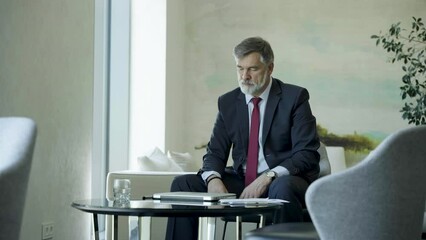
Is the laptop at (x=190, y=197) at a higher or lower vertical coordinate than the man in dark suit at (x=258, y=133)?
lower

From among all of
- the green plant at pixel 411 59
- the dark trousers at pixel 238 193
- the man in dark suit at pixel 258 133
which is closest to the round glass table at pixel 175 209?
the dark trousers at pixel 238 193

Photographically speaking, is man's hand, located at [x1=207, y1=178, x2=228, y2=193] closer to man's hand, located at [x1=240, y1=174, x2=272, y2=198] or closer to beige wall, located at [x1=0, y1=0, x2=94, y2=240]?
man's hand, located at [x1=240, y1=174, x2=272, y2=198]

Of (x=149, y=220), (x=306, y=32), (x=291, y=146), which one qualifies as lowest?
(x=149, y=220)

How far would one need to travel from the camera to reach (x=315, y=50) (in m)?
7.55

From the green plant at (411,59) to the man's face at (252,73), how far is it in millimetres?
3504

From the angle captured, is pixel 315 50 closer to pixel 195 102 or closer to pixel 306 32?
pixel 306 32

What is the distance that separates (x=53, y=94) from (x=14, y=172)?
2.55 meters

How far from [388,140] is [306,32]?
19.0 ft

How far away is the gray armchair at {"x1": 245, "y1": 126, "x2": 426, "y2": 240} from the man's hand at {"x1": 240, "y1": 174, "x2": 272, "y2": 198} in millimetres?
1292

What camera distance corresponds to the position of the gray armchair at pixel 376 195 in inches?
74.0

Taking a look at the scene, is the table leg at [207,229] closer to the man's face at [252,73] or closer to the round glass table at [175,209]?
the round glass table at [175,209]

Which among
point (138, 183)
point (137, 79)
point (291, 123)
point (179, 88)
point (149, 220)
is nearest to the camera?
point (149, 220)

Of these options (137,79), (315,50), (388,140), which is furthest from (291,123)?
(315,50)

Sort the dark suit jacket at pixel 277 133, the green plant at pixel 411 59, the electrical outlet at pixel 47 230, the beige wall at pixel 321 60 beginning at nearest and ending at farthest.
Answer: the dark suit jacket at pixel 277 133, the electrical outlet at pixel 47 230, the green plant at pixel 411 59, the beige wall at pixel 321 60
